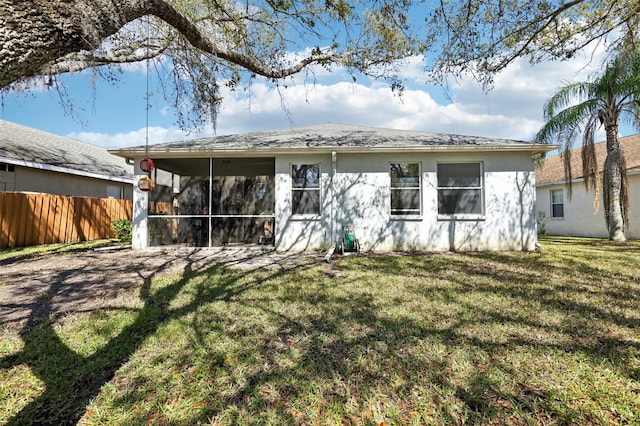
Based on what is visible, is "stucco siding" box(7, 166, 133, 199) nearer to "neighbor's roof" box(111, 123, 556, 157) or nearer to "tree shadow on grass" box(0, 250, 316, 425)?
"neighbor's roof" box(111, 123, 556, 157)

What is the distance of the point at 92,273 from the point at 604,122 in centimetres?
1593

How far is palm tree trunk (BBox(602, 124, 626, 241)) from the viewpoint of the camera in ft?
35.4

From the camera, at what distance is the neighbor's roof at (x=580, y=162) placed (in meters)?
12.5

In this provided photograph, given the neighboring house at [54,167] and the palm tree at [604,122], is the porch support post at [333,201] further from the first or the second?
the neighboring house at [54,167]

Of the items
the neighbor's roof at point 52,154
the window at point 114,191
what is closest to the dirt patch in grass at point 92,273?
the neighbor's roof at point 52,154

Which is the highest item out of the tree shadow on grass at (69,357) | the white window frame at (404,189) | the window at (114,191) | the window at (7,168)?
the window at (7,168)

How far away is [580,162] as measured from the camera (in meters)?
15.0

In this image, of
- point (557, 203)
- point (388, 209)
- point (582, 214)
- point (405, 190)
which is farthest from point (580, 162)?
point (388, 209)

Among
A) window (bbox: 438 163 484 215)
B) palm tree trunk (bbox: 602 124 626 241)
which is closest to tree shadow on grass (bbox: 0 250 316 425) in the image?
window (bbox: 438 163 484 215)

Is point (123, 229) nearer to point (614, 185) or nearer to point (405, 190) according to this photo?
point (405, 190)

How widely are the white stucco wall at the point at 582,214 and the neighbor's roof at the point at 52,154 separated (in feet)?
66.6

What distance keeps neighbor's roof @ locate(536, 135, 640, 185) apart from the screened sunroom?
40.5 ft

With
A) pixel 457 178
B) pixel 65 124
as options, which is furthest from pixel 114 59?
pixel 457 178

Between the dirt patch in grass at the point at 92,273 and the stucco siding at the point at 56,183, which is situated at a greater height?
the stucco siding at the point at 56,183
